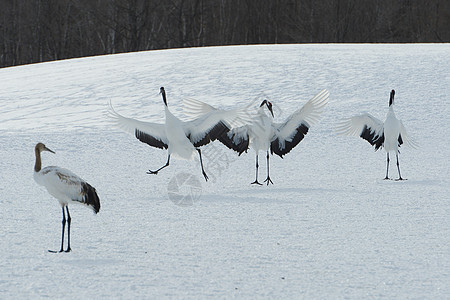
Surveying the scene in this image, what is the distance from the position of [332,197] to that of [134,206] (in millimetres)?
2221

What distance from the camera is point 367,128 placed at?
387 inches

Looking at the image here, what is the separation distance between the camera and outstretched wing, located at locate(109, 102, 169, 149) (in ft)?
27.2

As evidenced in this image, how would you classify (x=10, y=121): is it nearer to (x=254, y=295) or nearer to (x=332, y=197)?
(x=332, y=197)

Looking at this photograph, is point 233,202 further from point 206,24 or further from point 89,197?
point 206,24

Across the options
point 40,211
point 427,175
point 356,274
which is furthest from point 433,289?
point 427,175

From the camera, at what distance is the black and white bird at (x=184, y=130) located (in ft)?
26.1

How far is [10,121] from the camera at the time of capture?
14.6 m

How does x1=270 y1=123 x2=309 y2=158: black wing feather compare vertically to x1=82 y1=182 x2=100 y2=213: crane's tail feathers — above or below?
above

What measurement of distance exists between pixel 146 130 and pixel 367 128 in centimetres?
337

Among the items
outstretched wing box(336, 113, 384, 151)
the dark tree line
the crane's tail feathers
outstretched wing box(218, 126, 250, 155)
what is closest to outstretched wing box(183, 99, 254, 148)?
outstretched wing box(218, 126, 250, 155)

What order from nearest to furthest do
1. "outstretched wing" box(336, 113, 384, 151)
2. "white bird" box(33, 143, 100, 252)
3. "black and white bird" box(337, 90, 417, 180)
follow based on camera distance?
"white bird" box(33, 143, 100, 252) < "black and white bird" box(337, 90, 417, 180) < "outstretched wing" box(336, 113, 384, 151)

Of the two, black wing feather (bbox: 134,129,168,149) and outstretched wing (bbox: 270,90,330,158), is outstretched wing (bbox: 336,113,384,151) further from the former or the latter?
black wing feather (bbox: 134,129,168,149)

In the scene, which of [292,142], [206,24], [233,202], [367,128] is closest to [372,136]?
[367,128]

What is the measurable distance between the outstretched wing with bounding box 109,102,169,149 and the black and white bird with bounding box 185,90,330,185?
0.62m
